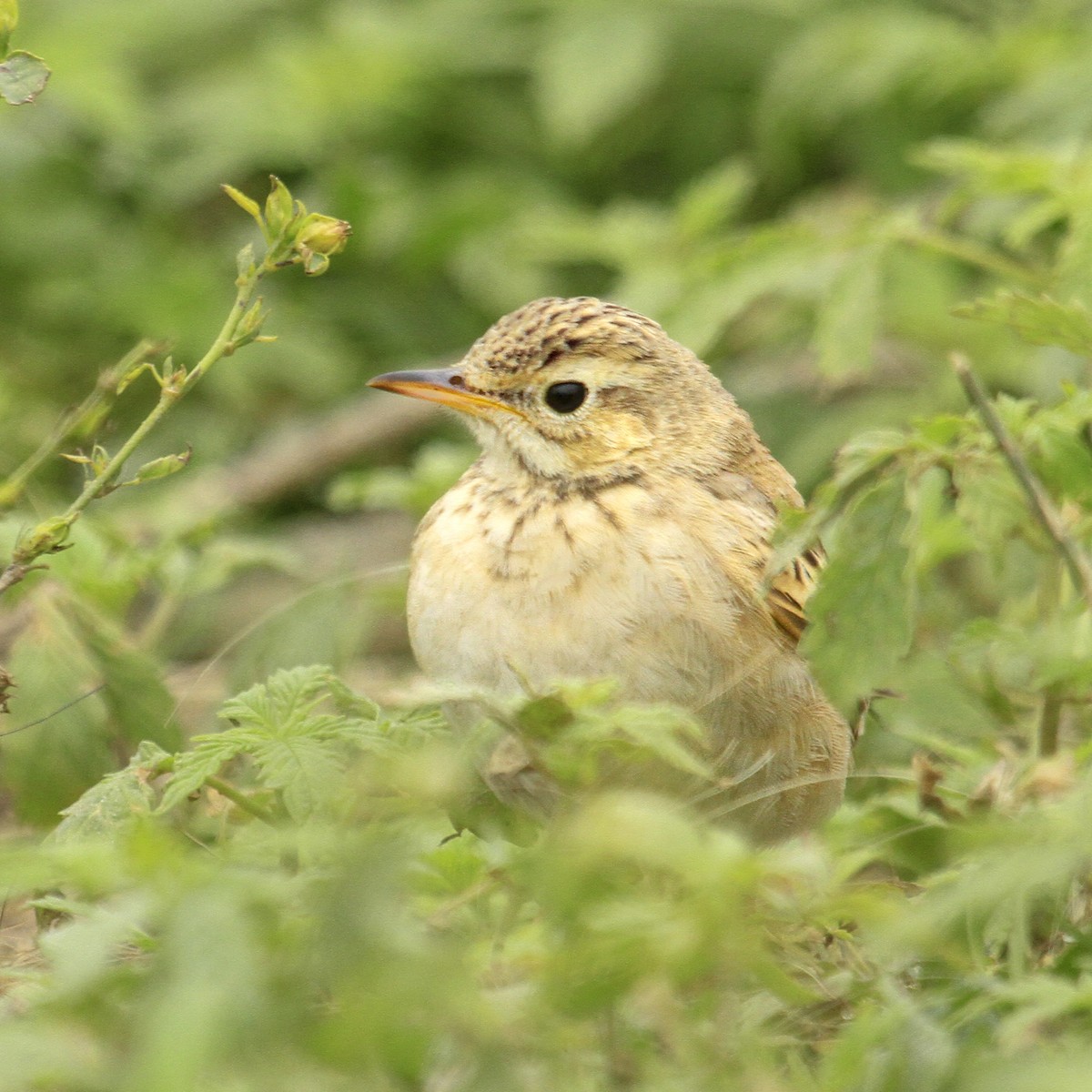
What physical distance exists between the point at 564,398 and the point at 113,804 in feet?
5.11

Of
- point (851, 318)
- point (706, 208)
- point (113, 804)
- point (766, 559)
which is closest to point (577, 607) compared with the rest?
point (766, 559)

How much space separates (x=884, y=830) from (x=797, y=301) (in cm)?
342

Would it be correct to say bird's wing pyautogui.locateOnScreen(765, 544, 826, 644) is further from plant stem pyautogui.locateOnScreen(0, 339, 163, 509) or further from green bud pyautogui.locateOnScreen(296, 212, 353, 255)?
plant stem pyautogui.locateOnScreen(0, 339, 163, 509)

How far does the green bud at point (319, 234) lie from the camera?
131 inches

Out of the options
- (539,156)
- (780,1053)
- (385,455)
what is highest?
(780,1053)

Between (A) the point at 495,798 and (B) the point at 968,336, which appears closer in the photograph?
(A) the point at 495,798

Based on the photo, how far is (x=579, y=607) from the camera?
383 centimetres

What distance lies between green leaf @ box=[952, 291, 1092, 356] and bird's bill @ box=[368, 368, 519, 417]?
1.17 metres

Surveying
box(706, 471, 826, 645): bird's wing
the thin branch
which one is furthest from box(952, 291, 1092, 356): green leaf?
box(706, 471, 826, 645): bird's wing

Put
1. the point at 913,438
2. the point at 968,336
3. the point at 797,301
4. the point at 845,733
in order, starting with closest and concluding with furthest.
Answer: the point at 913,438, the point at 845,733, the point at 797,301, the point at 968,336

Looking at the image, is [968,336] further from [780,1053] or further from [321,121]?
[780,1053]

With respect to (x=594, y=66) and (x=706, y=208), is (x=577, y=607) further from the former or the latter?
(x=594, y=66)

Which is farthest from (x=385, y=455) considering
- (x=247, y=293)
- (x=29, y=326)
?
(x=247, y=293)

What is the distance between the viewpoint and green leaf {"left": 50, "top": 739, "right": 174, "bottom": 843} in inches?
128
